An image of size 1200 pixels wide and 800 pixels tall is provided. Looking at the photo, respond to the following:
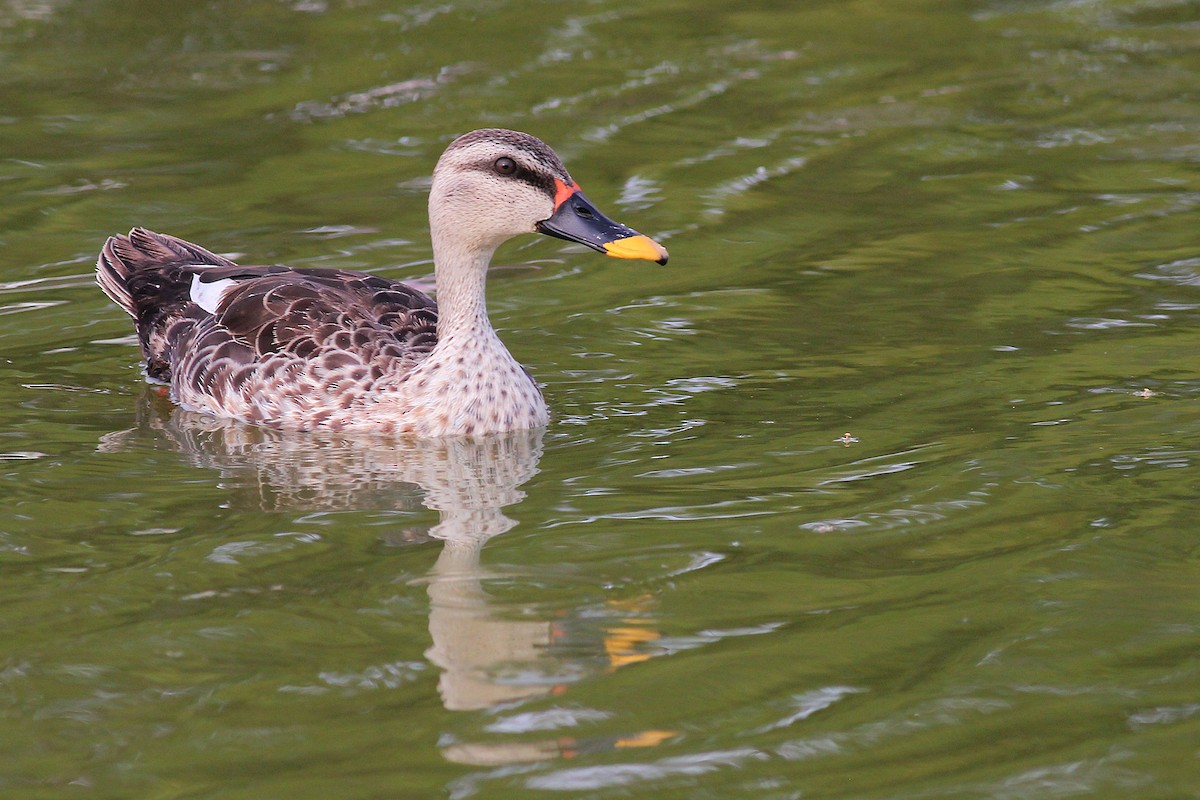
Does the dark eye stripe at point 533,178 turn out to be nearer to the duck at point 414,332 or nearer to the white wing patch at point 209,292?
the duck at point 414,332

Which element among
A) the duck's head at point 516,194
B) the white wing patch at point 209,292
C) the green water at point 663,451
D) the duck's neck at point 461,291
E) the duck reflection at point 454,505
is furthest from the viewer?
the white wing patch at point 209,292

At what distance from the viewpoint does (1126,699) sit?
228 inches

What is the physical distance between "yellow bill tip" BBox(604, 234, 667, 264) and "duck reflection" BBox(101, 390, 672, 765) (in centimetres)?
98

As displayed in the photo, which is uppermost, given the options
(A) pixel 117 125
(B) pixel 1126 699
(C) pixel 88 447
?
(A) pixel 117 125

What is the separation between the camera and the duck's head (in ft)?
28.7

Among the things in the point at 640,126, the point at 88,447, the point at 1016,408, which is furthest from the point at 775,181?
the point at 88,447

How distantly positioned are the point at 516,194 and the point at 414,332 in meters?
1.03

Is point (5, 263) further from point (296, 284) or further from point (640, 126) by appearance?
point (640, 126)

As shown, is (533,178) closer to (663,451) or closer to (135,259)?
(663,451)

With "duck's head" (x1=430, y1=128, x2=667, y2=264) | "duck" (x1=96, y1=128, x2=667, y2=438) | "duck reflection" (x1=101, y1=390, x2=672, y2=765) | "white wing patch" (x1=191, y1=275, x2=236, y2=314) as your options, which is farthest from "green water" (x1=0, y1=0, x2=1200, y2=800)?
"duck's head" (x1=430, y1=128, x2=667, y2=264)

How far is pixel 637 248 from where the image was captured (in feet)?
28.0

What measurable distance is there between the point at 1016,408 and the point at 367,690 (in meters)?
4.03

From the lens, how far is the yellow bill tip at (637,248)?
333 inches

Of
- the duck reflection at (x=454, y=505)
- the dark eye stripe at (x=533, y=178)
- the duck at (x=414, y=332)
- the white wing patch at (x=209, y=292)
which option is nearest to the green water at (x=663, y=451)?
the duck reflection at (x=454, y=505)
